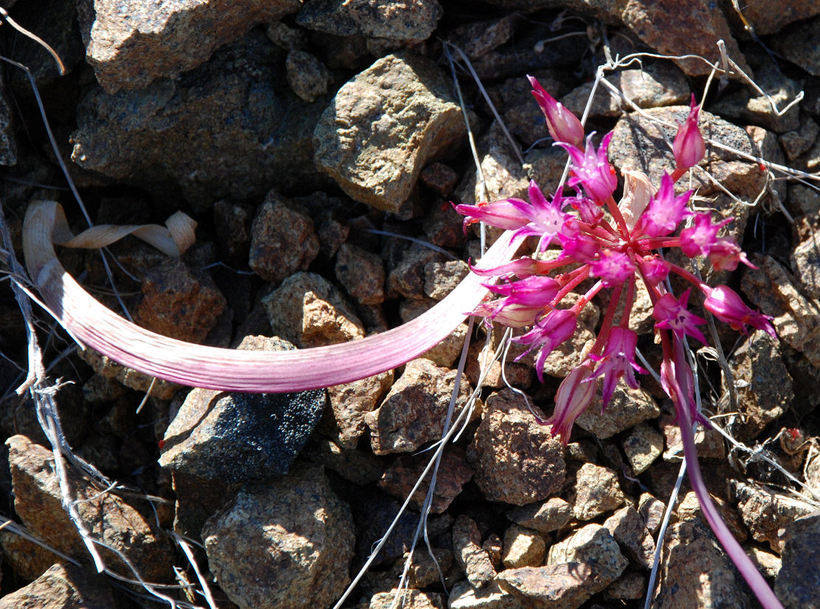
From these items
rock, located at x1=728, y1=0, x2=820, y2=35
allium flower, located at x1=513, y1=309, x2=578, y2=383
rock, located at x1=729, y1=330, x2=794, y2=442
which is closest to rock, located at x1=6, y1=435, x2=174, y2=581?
allium flower, located at x1=513, y1=309, x2=578, y2=383

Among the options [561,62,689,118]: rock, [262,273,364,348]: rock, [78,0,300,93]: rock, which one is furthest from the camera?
[561,62,689,118]: rock

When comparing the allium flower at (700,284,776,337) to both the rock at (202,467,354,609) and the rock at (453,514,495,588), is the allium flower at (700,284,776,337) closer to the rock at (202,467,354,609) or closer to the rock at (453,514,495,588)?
the rock at (453,514,495,588)

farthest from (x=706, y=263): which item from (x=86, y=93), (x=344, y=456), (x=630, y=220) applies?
(x=86, y=93)

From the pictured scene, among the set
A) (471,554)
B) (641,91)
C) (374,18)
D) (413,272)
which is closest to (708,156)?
(641,91)

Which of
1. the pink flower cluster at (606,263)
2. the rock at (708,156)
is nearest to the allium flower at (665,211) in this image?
the pink flower cluster at (606,263)

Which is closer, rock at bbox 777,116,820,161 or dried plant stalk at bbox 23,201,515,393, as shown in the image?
dried plant stalk at bbox 23,201,515,393

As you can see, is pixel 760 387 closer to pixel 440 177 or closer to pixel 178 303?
pixel 440 177

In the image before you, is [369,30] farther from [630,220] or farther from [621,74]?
[630,220]
